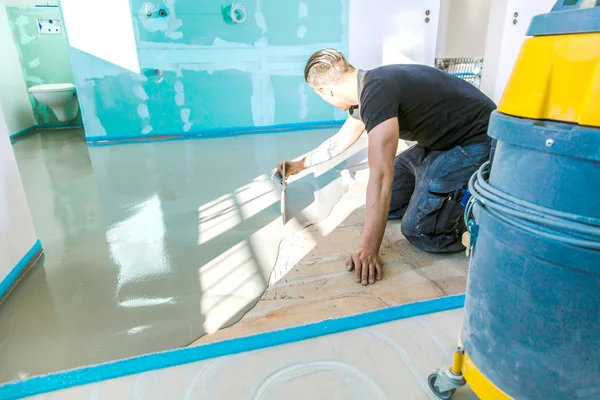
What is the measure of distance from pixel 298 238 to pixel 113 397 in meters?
1.31

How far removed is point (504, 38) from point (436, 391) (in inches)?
149

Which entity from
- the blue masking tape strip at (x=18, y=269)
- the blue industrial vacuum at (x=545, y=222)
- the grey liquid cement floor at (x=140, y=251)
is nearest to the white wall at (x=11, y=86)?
the grey liquid cement floor at (x=140, y=251)

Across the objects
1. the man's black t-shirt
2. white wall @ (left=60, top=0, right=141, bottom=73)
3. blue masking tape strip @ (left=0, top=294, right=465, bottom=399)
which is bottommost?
blue masking tape strip @ (left=0, top=294, right=465, bottom=399)

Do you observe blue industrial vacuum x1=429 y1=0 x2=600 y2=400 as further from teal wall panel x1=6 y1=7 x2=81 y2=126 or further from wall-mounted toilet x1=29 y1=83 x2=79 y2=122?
teal wall panel x1=6 y1=7 x2=81 y2=126

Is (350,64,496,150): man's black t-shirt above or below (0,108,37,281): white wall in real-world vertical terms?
above

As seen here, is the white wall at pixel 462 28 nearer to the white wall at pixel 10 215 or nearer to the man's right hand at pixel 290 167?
the man's right hand at pixel 290 167

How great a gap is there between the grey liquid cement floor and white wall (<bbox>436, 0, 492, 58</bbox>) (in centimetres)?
298

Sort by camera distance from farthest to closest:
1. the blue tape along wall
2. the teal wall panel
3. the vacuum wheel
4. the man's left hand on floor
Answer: the teal wall panel → the blue tape along wall → the man's left hand on floor → the vacuum wheel

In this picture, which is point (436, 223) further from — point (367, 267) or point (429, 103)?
point (429, 103)

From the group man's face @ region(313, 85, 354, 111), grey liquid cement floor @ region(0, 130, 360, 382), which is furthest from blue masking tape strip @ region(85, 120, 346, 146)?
man's face @ region(313, 85, 354, 111)

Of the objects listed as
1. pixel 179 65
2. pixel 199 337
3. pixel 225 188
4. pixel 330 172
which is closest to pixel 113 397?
pixel 199 337

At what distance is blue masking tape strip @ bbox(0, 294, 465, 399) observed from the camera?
987 mm

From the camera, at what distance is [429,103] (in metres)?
1.88

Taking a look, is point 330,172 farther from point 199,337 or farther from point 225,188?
point 199,337
